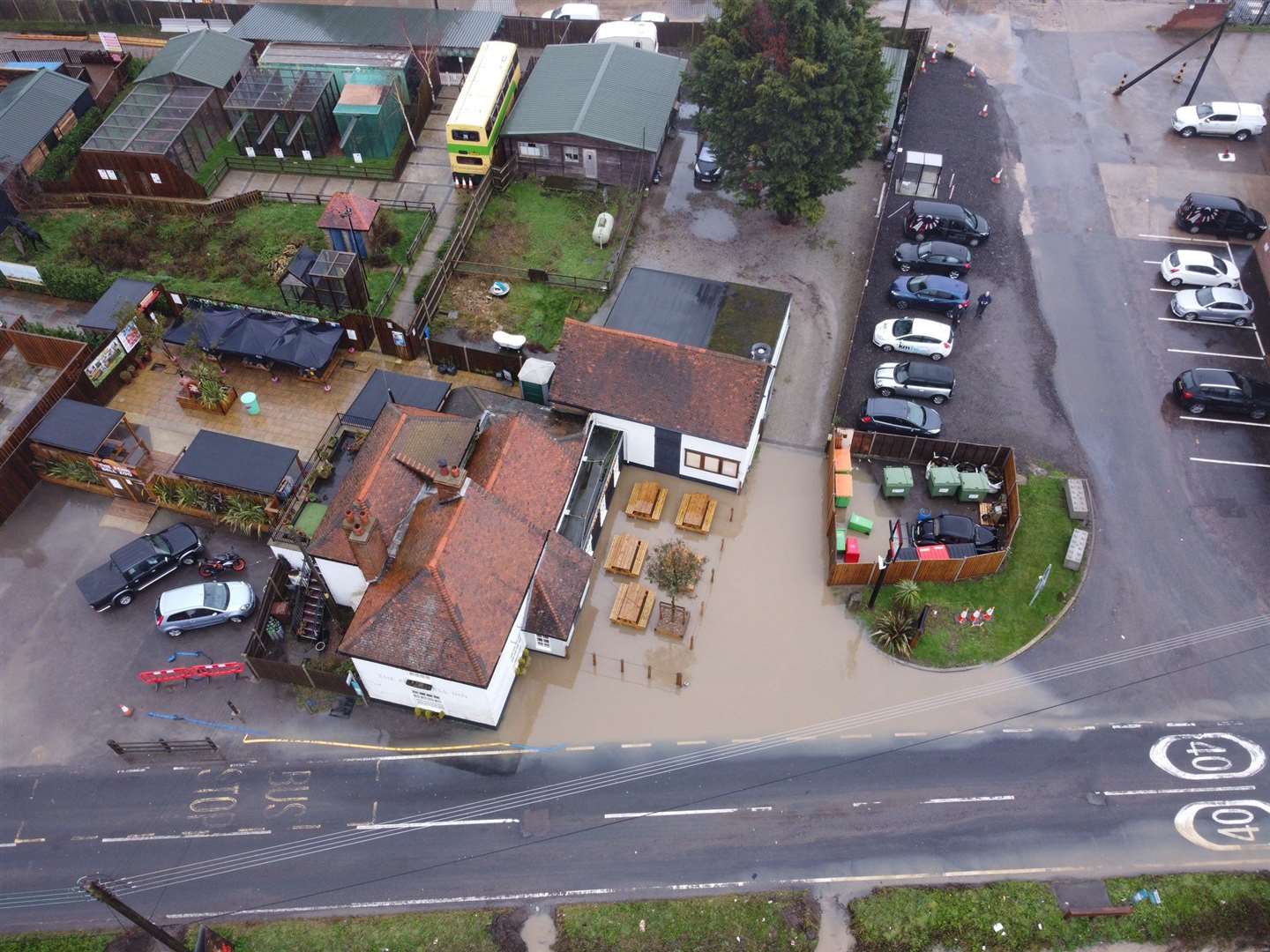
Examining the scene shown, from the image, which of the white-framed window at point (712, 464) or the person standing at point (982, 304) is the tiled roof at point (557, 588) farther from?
the person standing at point (982, 304)

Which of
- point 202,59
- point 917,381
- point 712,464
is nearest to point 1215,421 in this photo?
point 917,381

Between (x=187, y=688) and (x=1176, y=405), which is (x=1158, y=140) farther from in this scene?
(x=187, y=688)

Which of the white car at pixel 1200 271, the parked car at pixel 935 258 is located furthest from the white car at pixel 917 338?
the white car at pixel 1200 271

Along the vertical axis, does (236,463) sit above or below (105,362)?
below

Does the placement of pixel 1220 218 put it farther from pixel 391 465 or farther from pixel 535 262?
pixel 391 465

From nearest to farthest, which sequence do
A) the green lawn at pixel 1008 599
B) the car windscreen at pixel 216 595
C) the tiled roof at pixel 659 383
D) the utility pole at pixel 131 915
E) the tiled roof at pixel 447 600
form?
the utility pole at pixel 131 915 < the tiled roof at pixel 447 600 < the car windscreen at pixel 216 595 < the green lawn at pixel 1008 599 < the tiled roof at pixel 659 383

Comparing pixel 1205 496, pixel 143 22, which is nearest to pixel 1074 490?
pixel 1205 496

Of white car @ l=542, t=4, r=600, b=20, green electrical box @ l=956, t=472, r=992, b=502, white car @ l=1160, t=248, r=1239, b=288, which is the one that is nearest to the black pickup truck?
green electrical box @ l=956, t=472, r=992, b=502

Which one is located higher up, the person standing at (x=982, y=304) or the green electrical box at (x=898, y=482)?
the person standing at (x=982, y=304)
